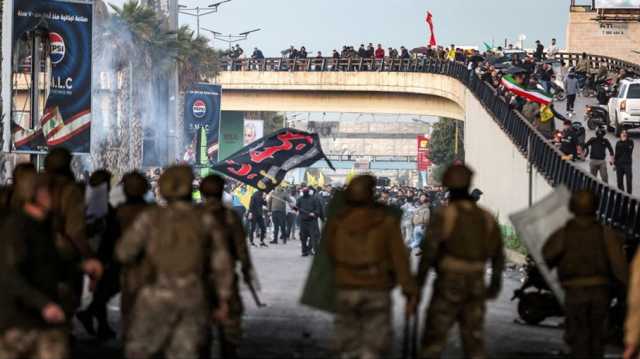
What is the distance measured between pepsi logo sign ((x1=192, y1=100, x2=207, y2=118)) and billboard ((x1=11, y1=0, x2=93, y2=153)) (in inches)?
1151

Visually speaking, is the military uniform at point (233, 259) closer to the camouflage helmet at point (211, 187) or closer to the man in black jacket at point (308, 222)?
the camouflage helmet at point (211, 187)

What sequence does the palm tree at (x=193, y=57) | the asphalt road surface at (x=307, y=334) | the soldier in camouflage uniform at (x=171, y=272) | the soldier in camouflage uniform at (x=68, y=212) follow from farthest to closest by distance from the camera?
the palm tree at (x=193, y=57), the asphalt road surface at (x=307, y=334), the soldier in camouflage uniform at (x=68, y=212), the soldier in camouflage uniform at (x=171, y=272)

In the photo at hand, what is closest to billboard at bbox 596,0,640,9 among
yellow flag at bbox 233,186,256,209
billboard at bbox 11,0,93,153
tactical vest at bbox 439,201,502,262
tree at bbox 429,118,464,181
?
tree at bbox 429,118,464,181

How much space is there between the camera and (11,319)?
28.9 feet

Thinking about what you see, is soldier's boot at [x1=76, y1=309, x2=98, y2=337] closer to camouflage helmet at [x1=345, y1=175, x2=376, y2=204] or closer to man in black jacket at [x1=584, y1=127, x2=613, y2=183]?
camouflage helmet at [x1=345, y1=175, x2=376, y2=204]

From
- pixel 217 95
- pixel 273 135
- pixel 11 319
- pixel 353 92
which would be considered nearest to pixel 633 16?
pixel 353 92

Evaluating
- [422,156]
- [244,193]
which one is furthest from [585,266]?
[422,156]

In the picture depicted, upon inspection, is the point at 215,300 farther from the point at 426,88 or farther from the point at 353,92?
the point at 353,92

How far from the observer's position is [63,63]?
36.7 metres

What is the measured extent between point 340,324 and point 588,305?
2299 millimetres

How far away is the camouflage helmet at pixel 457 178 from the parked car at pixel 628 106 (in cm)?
3528

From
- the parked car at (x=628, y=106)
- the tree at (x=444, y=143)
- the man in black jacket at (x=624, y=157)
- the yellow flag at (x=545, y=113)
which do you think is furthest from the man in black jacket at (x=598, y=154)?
the tree at (x=444, y=143)

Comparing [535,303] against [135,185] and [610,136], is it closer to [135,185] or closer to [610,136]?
[135,185]

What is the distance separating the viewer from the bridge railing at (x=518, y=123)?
2373 centimetres
